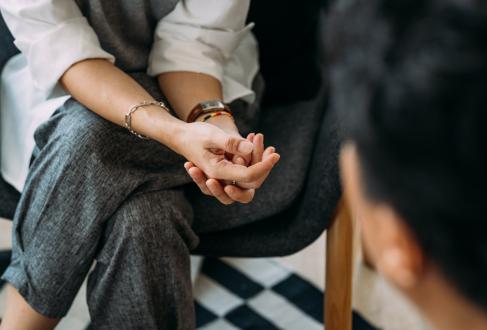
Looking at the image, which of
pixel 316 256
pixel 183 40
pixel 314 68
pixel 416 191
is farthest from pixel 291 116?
pixel 416 191

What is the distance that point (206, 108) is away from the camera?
114 centimetres


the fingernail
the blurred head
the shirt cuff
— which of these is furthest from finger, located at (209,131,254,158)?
the blurred head

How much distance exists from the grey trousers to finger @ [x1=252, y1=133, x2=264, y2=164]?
136 millimetres

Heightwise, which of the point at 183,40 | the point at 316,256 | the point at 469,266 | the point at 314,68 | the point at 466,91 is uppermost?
the point at 466,91

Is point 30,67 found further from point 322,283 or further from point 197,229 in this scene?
point 322,283

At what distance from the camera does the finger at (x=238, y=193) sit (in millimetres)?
1030

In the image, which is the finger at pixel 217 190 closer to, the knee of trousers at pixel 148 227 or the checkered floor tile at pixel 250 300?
the knee of trousers at pixel 148 227

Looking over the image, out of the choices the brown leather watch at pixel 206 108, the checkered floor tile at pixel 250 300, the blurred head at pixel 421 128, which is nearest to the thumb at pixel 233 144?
the brown leather watch at pixel 206 108

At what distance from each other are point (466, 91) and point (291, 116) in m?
0.82

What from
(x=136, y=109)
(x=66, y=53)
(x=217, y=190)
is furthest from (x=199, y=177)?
(x=66, y=53)

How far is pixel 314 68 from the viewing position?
1.37 metres

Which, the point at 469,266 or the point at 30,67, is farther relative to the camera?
the point at 30,67

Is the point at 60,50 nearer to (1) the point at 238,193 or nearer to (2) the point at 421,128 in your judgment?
(1) the point at 238,193

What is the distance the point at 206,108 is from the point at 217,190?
158mm
